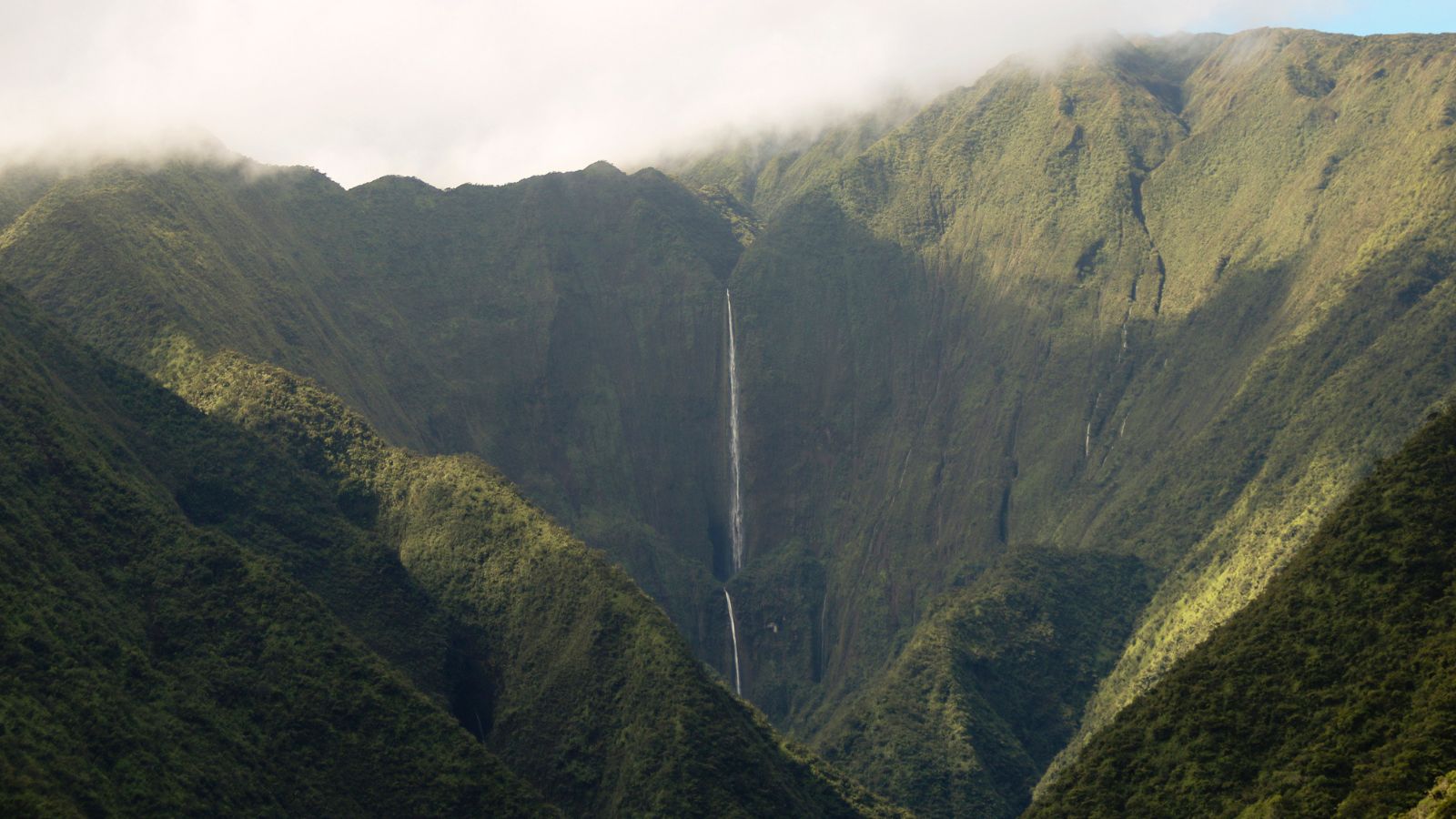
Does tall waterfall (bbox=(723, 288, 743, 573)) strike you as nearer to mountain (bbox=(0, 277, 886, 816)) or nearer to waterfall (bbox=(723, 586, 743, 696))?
waterfall (bbox=(723, 586, 743, 696))

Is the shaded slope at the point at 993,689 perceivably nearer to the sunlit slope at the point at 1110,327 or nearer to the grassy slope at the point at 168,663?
the sunlit slope at the point at 1110,327

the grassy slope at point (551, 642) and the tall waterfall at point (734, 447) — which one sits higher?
the tall waterfall at point (734, 447)

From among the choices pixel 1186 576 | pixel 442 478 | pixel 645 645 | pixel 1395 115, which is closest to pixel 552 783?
pixel 645 645

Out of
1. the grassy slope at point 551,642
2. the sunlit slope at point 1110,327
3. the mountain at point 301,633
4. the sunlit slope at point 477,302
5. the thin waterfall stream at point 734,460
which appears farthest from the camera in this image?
the thin waterfall stream at point 734,460

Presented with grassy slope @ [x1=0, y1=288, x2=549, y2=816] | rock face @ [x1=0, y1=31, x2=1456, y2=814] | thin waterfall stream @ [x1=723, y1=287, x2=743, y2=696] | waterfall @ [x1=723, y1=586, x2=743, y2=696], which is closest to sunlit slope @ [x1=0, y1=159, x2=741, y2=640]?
rock face @ [x1=0, y1=31, x2=1456, y2=814]

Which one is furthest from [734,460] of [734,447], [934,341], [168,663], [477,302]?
[168,663]

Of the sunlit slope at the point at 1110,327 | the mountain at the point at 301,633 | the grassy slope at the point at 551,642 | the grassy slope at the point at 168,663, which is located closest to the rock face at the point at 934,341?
the sunlit slope at the point at 1110,327
